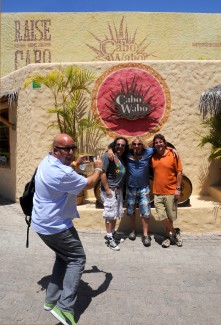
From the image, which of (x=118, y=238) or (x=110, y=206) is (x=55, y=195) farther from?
(x=118, y=238)

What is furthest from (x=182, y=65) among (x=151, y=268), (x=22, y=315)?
(x=22, y=315)

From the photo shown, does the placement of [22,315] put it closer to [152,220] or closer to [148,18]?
[152,220]

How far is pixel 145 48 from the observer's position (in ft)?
32.7

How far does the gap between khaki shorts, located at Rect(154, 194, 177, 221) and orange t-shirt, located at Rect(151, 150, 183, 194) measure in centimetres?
9

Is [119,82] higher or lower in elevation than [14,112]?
higher

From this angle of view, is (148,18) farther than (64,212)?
Yes

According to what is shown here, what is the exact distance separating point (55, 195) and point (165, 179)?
2.37 meters

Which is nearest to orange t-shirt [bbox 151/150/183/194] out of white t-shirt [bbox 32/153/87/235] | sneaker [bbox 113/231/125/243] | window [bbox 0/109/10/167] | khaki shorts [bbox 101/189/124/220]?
khaki shorts [bbox 101/189/124/220]

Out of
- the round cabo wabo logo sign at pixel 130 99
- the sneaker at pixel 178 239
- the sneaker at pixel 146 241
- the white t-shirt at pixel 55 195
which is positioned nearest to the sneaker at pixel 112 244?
the sneaker at pixel 146 241

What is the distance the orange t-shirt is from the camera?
15.6 ft

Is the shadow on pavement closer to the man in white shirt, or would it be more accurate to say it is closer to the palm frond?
the man in white shirt

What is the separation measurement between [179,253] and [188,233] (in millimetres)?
957

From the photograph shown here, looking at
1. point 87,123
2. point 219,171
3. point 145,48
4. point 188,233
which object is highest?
point 145,48

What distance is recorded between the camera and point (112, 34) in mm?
9891
